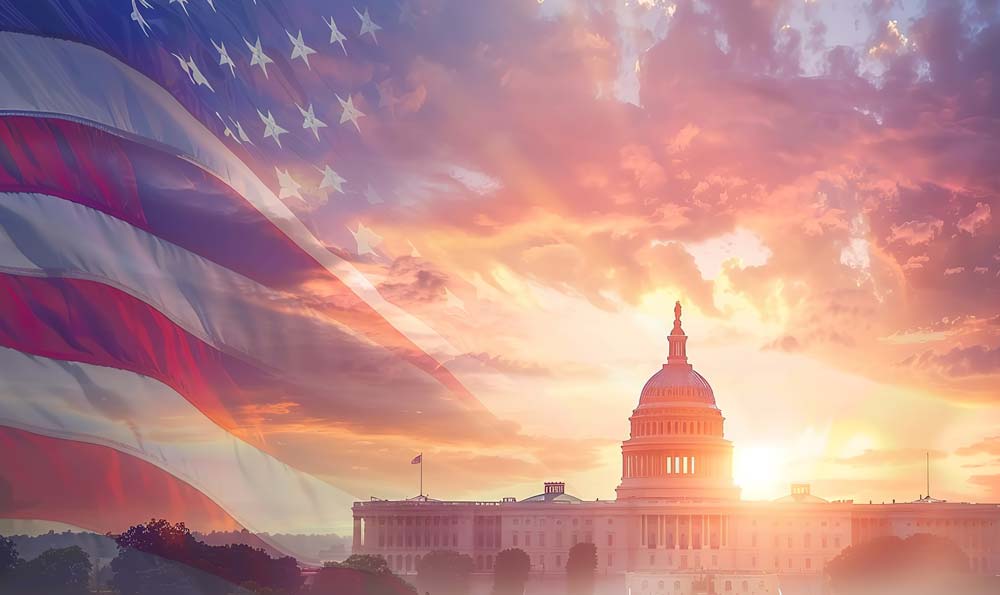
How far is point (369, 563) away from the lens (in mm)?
161250

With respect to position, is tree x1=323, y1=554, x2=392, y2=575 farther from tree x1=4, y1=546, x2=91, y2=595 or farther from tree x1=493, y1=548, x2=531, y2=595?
tree x1=493, y1=548, x2=531, y2=595

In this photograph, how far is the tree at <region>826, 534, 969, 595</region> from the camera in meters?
179

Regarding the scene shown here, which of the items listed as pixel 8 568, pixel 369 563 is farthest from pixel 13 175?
pixel 369 563

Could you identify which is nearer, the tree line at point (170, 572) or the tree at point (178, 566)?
the tree line at point (170, 572)

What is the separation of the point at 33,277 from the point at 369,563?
306 ft

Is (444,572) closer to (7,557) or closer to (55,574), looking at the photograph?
(55,574)

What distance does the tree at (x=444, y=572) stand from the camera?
187m

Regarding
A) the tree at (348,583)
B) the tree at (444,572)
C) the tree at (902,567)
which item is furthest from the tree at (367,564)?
the tree at (902,567)

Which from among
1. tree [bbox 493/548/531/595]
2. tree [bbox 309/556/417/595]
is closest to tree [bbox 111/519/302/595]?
tree [bbox 309/556/417/595]

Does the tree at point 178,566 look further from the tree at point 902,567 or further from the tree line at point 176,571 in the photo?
the tree at point 902,567

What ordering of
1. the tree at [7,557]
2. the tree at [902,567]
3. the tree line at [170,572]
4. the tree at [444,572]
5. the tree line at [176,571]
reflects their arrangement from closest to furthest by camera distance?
the tree at [7,557]
the tree line at [170,572]
the tree line at [176,571]
the tree at [902,567]
the tree at [444,572]

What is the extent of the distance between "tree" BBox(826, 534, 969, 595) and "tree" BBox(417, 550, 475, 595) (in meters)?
36.1

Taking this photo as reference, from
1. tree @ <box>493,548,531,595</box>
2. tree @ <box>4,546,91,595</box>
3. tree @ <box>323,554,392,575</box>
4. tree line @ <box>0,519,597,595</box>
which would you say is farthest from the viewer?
tree @ <box>493,548,531,595</box>

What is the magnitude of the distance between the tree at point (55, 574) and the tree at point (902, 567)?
7936 centimetres
